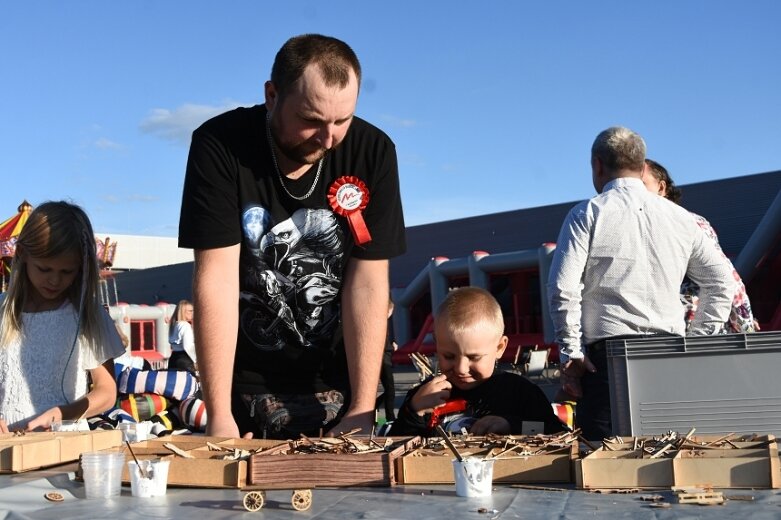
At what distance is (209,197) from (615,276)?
177 centimetres

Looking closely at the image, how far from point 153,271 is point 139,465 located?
32395 mm

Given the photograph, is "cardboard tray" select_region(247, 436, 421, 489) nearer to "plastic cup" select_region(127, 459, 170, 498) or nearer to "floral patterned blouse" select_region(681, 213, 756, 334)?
"plastic cup" select_region(127, 459, 170, 498)

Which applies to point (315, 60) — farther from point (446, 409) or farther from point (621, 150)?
point (621, 150)

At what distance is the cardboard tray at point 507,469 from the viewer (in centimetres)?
156

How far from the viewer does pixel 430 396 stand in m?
2.71

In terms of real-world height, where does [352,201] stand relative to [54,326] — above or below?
above

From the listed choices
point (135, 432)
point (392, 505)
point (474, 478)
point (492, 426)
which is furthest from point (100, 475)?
point (492, 426)

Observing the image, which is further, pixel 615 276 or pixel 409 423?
pixel 615 276

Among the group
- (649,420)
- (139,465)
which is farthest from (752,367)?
(139,465)

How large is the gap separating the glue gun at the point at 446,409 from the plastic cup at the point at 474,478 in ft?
3.95

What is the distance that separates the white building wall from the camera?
1880 inches

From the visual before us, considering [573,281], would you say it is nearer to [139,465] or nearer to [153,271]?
[139,465]

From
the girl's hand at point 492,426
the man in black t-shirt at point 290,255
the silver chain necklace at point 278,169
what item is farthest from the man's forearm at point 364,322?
the girl's hand at point 492,426

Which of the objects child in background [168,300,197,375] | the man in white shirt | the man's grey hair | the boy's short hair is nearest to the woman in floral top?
the man in white shirt
